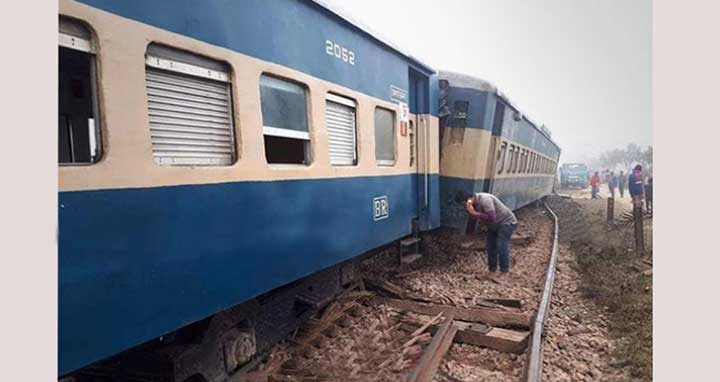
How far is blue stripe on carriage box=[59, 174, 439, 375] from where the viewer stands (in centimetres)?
161

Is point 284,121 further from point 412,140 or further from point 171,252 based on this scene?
point 412,140

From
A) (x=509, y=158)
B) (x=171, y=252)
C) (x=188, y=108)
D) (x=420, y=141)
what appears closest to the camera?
(x=171, y=252)

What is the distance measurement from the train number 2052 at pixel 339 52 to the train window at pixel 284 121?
1.50 ft

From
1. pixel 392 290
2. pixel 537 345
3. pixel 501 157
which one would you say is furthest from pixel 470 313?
pixel 501 157

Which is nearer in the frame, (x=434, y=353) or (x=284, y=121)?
(x=284, y=121)

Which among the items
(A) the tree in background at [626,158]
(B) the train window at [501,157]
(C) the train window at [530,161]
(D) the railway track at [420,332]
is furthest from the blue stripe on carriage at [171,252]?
(C) the train window at [530,161]

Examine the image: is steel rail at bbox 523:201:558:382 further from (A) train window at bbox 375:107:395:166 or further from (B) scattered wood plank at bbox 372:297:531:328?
(A) train window at bbox 375:107:395:166

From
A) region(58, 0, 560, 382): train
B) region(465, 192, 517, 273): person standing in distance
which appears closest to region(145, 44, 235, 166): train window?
region(58, 0, 560, 382): train

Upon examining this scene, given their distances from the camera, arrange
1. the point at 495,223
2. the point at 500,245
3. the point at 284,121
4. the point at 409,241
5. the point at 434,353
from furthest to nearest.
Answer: the point at 500,245
the point at 495,223
the point at 409,241
the point at 434,353
the point at 284,121

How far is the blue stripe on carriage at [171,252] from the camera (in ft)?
5.28

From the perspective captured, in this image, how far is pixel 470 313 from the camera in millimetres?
4027

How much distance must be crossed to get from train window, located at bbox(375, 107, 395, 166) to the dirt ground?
2189 mm

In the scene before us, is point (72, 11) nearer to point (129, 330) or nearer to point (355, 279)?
point (129, 330)

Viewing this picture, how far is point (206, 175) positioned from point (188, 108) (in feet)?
1.14
